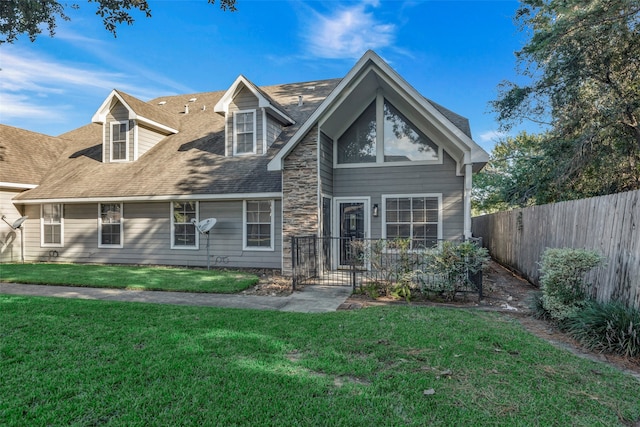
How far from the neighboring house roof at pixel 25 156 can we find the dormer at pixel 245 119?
330 inches

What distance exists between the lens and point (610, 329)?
14.3 feet

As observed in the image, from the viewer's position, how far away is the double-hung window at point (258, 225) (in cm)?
1142

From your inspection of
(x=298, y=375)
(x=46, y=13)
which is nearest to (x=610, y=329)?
(x=298, y=375)

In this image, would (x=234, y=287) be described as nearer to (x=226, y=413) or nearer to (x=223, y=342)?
(x=223, y=342)

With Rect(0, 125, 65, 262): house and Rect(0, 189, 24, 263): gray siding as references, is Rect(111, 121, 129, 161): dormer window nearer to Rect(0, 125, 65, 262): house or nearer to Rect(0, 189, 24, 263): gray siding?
Rect(0, 125, 65, 262): house

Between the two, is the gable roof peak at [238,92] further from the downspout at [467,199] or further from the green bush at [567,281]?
the green bush at [567,281]

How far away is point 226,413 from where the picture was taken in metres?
2.79

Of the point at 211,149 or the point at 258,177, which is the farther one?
the point at 211,149

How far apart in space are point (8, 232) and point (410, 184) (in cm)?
1540

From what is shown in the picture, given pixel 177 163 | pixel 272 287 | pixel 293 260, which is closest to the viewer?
pixel 293 260

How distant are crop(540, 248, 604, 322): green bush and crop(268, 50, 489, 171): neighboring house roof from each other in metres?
3.53

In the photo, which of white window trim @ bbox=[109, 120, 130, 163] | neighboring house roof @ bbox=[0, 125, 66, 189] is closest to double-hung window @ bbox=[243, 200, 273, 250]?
white window trim @ bbox=[109, 120, 130, 163]

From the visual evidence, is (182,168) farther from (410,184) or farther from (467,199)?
(467,199)

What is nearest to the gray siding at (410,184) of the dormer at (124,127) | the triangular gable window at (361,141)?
the triangular gable window at (361,141)
